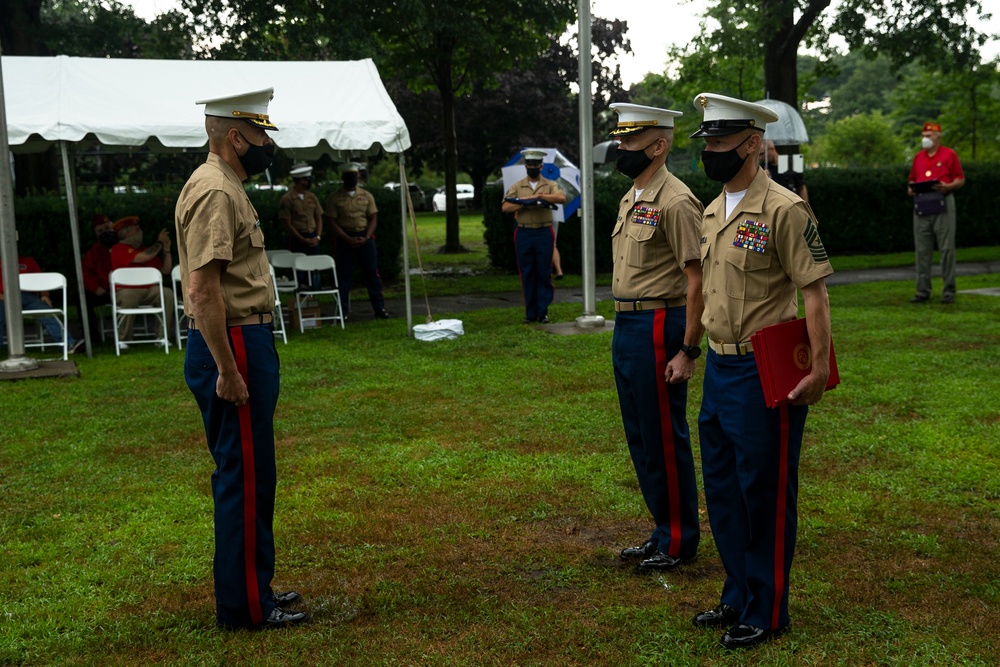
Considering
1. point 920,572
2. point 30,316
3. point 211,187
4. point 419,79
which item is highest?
point 419,79

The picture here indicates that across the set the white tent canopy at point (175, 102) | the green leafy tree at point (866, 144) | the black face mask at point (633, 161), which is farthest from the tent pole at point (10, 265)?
the green leafy tree at point (866, 144)

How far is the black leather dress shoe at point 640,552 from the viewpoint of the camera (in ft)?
16.8

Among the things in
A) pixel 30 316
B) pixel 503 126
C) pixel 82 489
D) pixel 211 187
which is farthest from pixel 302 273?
pixel 503 126

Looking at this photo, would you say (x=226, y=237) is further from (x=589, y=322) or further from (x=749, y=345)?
(x=589, y=322)

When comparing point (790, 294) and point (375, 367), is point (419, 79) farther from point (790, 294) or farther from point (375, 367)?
point (790, 294)

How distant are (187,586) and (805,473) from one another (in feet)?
12.4

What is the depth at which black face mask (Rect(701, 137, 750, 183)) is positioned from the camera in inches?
157

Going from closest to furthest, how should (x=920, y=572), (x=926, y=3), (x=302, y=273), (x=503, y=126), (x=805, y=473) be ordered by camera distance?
(x=920, y=572) < (x=805, y=473) < (x=302, y=273) < (x=926, y=3) < (x=503, y=126)

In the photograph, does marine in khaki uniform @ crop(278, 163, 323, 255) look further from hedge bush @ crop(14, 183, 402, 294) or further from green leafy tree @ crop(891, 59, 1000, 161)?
green leafy tree @ crop(891, 59, 1000, 161)

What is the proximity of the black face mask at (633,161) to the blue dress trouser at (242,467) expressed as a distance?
190 centimetres

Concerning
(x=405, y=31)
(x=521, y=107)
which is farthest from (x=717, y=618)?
(x=521, y=107)

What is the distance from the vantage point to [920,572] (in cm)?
482

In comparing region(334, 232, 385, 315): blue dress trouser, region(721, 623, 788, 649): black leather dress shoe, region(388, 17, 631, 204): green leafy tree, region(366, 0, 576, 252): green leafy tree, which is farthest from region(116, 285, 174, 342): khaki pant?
region(388, 17, 631, 204): green leafy tree

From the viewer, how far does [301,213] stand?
14.4 m
